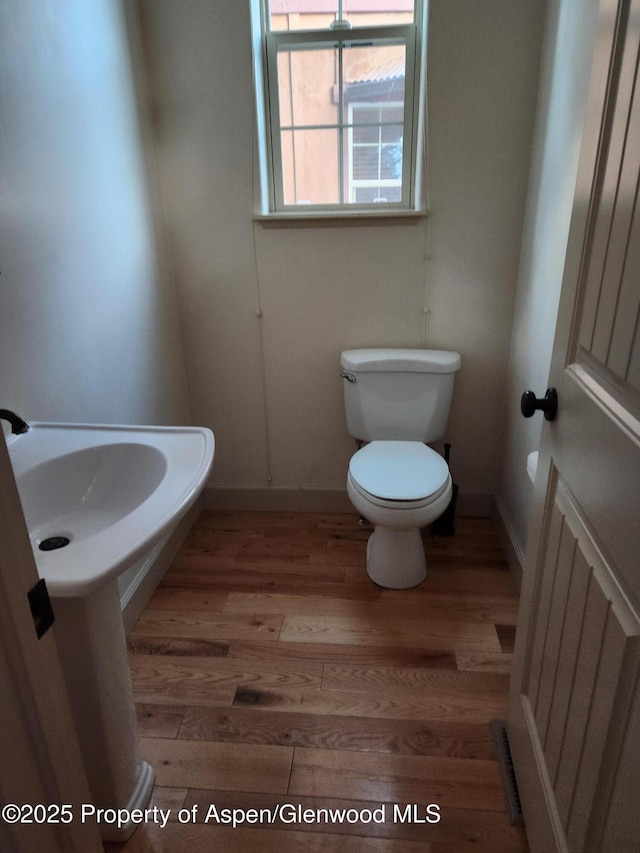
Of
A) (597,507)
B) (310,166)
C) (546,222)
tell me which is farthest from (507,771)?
(310,166)

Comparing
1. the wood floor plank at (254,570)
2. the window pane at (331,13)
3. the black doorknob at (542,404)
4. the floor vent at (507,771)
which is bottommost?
the wood floor plank at (254,570)

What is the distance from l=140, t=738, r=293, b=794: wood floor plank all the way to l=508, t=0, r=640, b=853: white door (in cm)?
60

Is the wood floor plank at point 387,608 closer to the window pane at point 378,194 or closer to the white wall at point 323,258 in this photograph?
the white wall at point 323,258

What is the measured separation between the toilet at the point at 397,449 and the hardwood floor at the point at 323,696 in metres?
0.16

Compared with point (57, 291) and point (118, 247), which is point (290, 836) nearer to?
point (57, 291)

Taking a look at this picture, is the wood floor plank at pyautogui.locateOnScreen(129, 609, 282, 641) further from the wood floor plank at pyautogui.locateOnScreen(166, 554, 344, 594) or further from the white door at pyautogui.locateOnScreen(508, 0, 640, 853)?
the white door at pyautogui.locateOnScreen(508, 0, 640, 853)

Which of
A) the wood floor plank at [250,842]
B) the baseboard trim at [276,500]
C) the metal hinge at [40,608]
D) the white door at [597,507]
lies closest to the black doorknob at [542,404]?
the white door at [597,507]

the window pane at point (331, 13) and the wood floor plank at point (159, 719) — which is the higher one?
the window pane at point (331, 13)

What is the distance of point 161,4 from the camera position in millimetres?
1857

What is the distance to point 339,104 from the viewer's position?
2.03 meters

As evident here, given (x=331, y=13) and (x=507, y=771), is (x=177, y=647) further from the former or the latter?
(x=331, y=13)

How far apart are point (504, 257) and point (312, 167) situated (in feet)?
2.74

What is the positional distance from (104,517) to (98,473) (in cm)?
10

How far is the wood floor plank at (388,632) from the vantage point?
1.71 m
